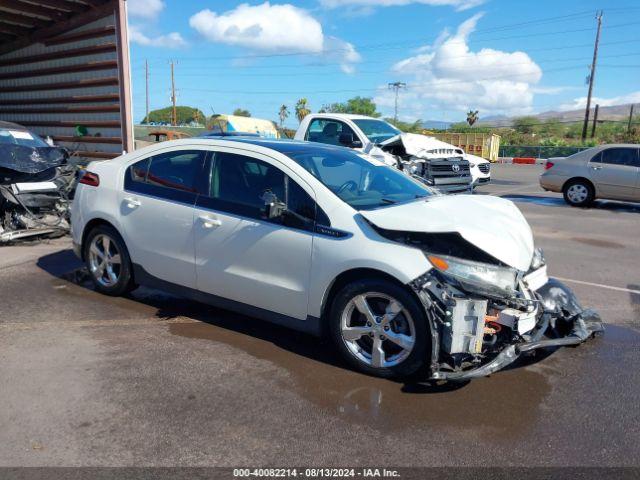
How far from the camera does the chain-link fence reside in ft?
138

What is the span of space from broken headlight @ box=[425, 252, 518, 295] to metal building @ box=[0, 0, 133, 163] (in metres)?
12.8

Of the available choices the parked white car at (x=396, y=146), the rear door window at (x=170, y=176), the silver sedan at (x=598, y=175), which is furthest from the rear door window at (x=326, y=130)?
the rear door window at (x=170, y=176)

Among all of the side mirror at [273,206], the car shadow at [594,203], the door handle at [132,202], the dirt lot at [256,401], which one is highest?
the side mirror at [273,206]

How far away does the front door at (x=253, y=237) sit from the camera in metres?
4.15

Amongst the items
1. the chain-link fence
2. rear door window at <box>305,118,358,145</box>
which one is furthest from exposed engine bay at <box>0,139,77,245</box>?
the chain-link fence

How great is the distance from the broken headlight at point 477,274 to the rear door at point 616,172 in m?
10.8

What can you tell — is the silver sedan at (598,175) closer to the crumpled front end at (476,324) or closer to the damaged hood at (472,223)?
the damaged hood at (472,223)

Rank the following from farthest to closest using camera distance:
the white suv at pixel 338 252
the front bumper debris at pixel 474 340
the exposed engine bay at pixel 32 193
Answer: the exposed engine bay at pixel 32 193, the white suv at pixel 338 252, the front bumper debris at pixel 474 340

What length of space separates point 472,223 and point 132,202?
10.4 ft

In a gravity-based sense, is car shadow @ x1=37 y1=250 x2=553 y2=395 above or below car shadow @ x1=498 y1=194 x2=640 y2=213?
below

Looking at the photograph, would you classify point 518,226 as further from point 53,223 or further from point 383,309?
point 53,223

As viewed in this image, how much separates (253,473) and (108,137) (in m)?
14.1

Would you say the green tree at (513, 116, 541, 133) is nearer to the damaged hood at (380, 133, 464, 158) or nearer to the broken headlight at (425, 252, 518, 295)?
the damaged hood at (380, 133, 464, 158)

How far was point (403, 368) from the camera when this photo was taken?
3.74 meters
